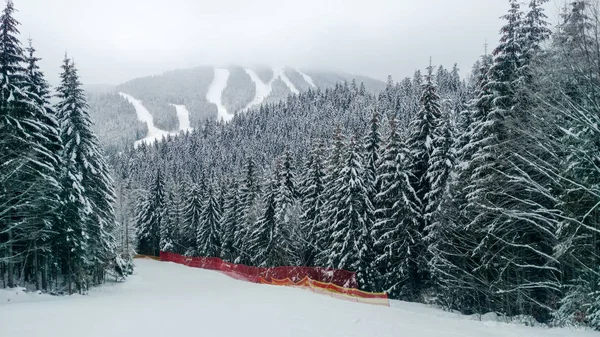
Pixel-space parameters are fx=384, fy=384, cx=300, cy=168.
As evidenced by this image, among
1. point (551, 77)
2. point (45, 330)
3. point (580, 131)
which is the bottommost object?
point (45, 330)

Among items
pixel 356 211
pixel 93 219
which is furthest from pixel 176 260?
pixel 356 211

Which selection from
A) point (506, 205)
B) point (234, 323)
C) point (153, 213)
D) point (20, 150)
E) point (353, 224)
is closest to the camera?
point (234, 323)

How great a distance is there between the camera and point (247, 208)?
44656 mm

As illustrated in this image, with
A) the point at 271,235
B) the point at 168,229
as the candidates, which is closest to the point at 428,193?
the point at 271,235

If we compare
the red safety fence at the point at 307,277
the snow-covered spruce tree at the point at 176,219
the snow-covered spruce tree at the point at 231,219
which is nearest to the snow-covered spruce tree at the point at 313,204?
the red safety fence at the point at 307,277

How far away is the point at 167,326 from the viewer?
1088cm

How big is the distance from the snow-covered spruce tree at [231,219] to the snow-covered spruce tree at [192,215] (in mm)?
8323

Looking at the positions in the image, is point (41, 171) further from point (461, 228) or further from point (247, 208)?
point (247, 208)

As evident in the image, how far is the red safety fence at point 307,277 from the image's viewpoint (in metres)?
21.5

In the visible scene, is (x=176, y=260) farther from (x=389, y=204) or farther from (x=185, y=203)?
(x=389, y=204)

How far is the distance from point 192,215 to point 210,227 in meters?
7.22

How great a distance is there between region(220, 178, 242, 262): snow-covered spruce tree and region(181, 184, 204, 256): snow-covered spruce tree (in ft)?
27.3

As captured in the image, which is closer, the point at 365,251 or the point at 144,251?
the point at 365,251

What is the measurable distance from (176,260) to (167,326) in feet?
162
